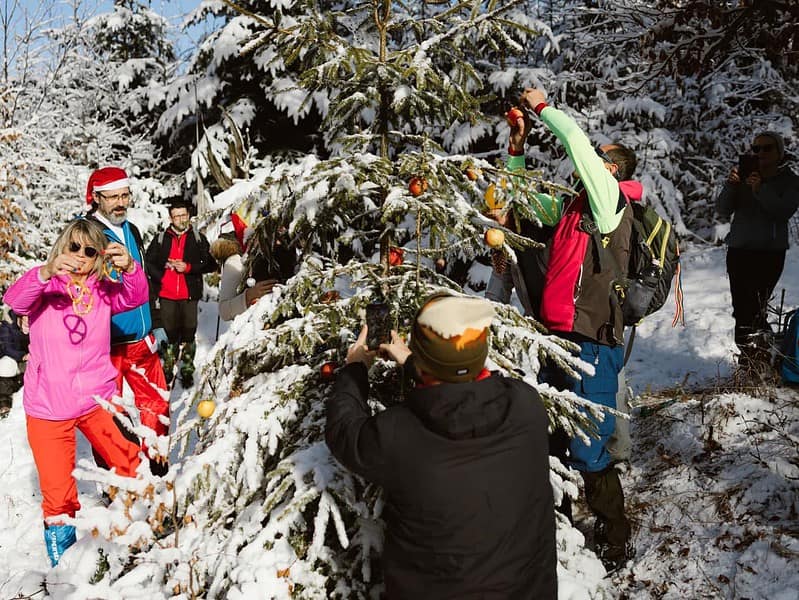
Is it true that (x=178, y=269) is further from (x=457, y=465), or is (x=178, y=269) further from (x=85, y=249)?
(x=457, y=465)

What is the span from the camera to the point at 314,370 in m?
2.54

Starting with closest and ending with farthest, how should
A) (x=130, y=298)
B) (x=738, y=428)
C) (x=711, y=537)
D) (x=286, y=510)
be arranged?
(x=286, y=510), (x=711, y=537), (x=130, y=298), (x=738, y=428)

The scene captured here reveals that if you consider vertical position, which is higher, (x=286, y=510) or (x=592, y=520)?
(x=286, y=510)

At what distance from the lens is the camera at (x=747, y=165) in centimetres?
507

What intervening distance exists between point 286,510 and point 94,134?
42.4ft

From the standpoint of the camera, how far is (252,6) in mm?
10883

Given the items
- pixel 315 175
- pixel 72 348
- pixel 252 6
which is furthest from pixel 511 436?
pixel 252 6

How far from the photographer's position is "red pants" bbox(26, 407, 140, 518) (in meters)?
3.37

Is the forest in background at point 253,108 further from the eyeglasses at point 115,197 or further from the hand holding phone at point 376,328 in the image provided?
the hand holding phone at point 376,328

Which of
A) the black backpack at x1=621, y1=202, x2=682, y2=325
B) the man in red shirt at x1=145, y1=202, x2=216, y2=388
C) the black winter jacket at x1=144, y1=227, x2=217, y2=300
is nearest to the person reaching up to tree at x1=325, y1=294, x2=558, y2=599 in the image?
the black backpack at x1=621, y1=202, x2=682, y2=325

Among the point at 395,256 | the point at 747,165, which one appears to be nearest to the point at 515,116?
the point at 395,256

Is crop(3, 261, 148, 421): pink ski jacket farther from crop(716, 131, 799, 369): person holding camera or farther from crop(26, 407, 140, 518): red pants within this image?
crop(716, 131, 799, 369): person holding camera

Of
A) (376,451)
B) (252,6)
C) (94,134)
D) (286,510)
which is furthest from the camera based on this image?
(94,134)

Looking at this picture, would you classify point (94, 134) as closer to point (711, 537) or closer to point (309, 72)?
point (309, 72)
